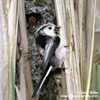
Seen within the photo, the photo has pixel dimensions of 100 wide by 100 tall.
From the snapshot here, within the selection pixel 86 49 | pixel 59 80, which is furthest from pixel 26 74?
pixel 86 49

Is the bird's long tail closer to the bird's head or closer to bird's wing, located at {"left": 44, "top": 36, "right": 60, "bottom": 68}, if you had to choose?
bird's wing, located at {"left": 44, "top": 36, "right": 60, "bottom": 68}

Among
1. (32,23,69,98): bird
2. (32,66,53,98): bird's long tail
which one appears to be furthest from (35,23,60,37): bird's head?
(32,66,53,98): bird's long tail

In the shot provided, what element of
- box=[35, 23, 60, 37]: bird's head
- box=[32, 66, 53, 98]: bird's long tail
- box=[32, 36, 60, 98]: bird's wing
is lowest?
box=[32, 66, 53, 98]: bird's long tail

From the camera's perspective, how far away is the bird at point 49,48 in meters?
0.69

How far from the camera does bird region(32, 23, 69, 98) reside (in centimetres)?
69

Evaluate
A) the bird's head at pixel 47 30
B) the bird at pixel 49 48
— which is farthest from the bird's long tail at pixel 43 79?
the bird's head at pixel 47 30

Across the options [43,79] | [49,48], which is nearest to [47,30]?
[49,48]

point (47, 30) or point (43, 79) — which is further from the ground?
point (47, 30)

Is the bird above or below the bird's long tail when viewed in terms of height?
above

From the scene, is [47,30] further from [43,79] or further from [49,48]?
[43,79]

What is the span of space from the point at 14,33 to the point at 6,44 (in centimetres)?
6

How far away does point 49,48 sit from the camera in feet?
2.34

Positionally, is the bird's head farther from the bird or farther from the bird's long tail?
the bird's long tail

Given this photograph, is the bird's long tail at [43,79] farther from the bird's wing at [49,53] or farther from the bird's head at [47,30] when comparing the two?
the bird's head at [47,30]
